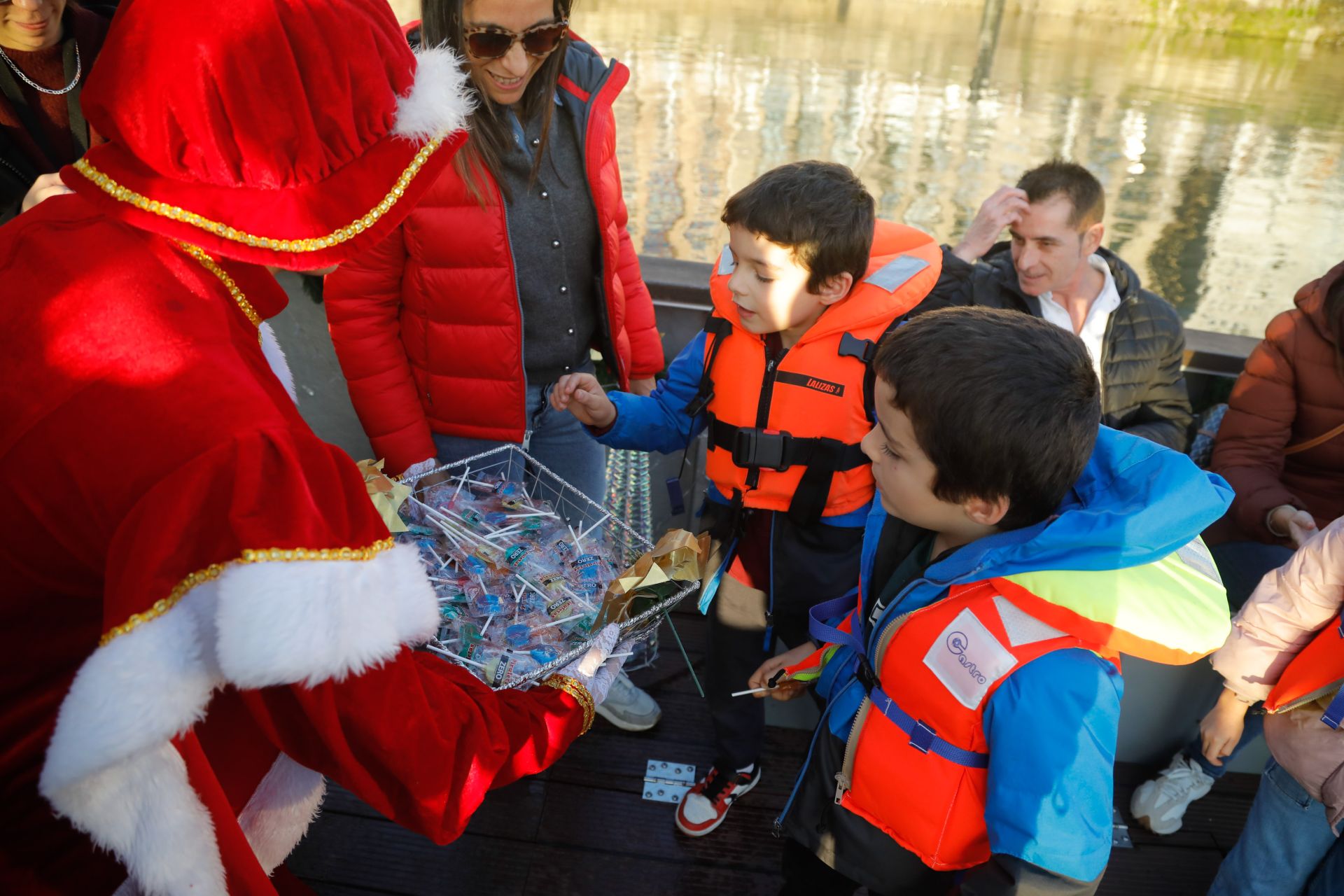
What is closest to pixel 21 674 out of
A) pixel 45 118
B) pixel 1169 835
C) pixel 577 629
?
pixel 577 629

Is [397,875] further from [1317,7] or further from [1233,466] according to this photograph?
[1317,7]

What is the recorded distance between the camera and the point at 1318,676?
1819 mm

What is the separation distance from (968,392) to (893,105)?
14927mm

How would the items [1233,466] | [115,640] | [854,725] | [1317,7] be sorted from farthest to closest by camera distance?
[1317,7], [1233,466], [854,725], [115,640]

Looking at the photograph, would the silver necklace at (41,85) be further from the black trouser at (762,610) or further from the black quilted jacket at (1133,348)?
the black quilted jacket at (1133,348)

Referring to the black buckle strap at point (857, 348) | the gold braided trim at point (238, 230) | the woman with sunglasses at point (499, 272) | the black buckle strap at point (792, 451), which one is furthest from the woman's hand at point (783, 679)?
the gold braided trim at point (238, 230)

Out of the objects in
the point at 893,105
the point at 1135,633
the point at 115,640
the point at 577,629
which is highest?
the point at 115,640

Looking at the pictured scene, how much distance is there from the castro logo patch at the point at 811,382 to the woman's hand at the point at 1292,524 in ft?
5.01

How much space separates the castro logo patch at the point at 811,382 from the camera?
2.12 meters

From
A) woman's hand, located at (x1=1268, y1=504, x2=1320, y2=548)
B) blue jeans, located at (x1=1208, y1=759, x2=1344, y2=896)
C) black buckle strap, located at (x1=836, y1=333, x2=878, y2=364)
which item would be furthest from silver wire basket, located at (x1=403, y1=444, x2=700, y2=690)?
woman's hand, located at (x1=1268, y1=504, x2=1320, y2=548)

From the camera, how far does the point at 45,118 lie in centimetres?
251

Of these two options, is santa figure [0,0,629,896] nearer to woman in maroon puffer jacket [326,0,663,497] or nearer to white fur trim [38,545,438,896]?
white fur trim [38,545,438,896]

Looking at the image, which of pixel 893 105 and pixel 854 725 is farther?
pixel 893 105

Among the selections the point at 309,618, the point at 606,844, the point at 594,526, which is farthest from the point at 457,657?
the point at 606,844
